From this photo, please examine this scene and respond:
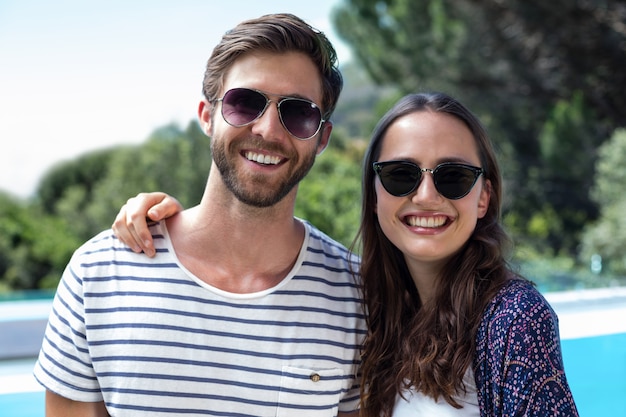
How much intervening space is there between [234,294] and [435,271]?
542 millimetres

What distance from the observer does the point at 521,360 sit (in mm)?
1399

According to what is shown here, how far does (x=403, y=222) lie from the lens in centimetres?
173

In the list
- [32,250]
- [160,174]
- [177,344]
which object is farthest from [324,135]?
[32,250]

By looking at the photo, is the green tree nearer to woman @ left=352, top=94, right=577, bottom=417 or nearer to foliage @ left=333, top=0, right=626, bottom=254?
foliage @ left=333, top=0, right=626, bottom=254

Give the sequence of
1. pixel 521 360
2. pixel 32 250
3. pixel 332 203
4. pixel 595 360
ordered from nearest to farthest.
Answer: pixel 521 360
pixel 595 360
pixel 332 203
pixel 32 250

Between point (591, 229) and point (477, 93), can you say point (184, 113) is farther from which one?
point (591, 229)

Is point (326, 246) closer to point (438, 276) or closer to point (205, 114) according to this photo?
point (438, 276)

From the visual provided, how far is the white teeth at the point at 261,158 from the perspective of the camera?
5.53ft

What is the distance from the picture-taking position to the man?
5.31 feet

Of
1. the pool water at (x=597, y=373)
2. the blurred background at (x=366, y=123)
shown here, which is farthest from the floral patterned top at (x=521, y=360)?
the blurred background at (x=366, y=123)

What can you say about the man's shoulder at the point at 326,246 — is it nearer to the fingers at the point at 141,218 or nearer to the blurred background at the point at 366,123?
the fingers at the point at 141,218

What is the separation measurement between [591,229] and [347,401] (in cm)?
1036

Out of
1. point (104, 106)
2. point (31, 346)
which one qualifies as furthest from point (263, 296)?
point (104, 106)

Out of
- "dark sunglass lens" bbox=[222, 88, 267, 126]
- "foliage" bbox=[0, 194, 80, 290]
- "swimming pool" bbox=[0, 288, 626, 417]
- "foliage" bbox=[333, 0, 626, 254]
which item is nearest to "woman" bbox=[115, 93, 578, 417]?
"dark sunglass lens" bbox=[222, 88, 267, 126]
